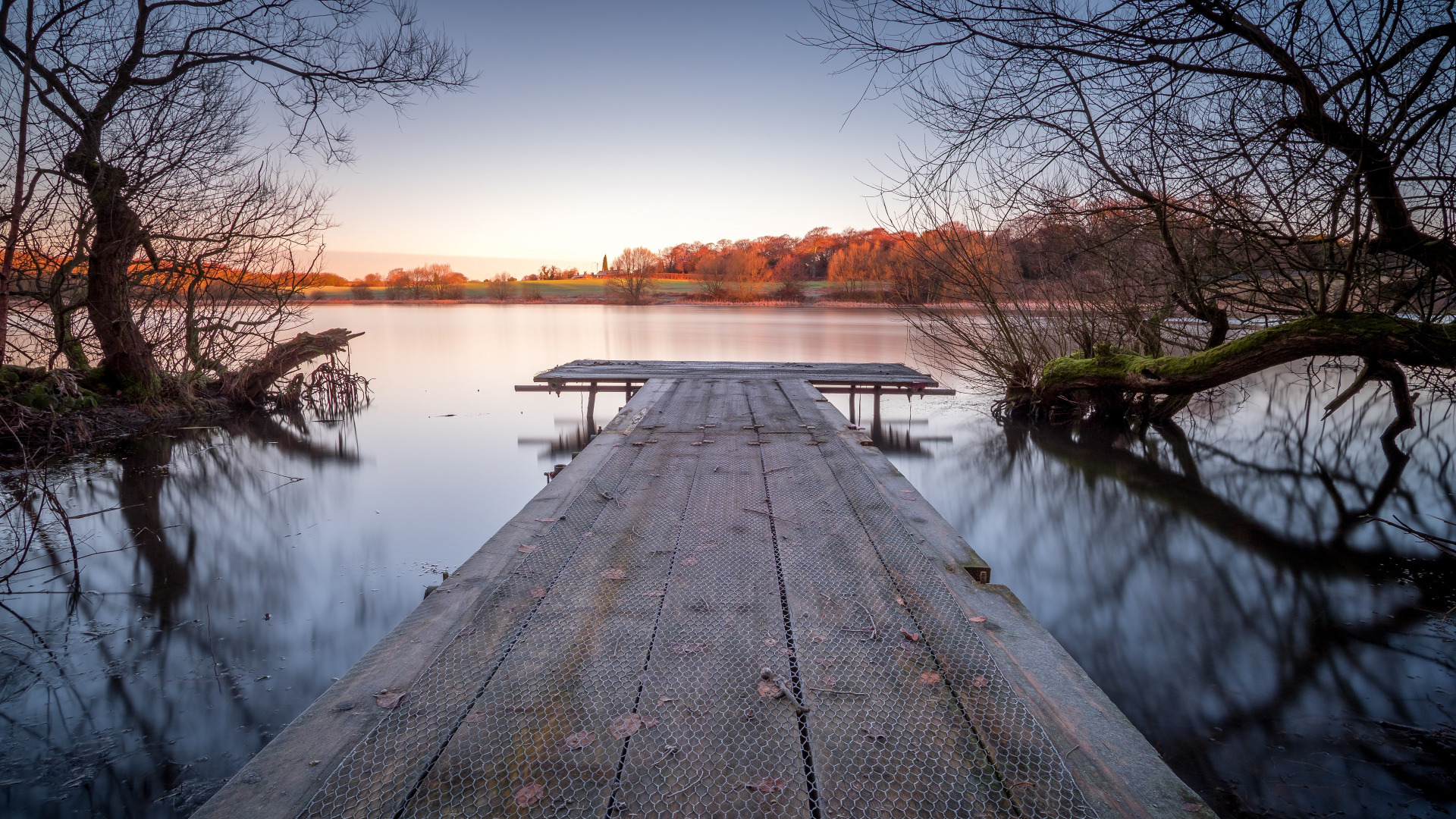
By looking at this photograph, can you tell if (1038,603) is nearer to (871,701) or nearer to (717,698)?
(871,701)

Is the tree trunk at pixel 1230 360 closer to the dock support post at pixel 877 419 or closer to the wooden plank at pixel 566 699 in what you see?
the dock support post at pixel 877 419

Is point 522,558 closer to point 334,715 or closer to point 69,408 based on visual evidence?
point 334,715

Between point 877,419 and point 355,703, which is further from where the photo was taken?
point 877,419

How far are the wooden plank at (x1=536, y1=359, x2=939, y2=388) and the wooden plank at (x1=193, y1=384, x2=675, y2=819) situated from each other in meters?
6.86

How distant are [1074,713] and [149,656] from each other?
4112mm

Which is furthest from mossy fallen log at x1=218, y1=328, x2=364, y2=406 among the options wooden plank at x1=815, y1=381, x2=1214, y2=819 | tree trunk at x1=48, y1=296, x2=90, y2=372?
wooden plank at x1=815, y1=381, x2=1214, y2=819

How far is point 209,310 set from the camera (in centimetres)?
962

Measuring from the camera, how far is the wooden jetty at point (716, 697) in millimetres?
1368

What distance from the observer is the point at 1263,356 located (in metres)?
6.12

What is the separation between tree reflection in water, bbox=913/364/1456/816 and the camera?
8.93 ft

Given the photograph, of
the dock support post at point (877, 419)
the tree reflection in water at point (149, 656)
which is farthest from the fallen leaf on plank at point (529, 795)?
the dock support post at point (877, 419)

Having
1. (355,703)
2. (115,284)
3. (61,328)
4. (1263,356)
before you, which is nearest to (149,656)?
(355,703)

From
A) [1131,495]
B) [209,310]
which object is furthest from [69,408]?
[1131,495]

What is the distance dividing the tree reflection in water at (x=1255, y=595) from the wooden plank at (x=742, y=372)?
5.57 feet
